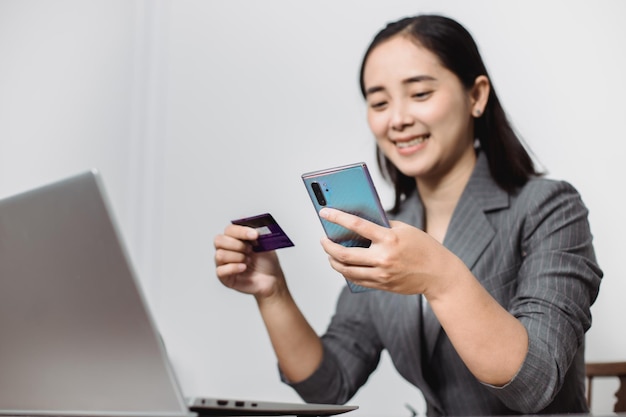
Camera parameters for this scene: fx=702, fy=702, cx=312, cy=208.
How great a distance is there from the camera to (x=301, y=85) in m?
2.20

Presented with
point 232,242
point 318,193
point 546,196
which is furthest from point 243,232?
point 546,196

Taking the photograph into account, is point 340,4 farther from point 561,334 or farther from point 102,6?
point 561,334

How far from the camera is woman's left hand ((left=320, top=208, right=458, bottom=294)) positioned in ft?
2.57

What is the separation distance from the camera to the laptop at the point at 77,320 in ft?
1.82

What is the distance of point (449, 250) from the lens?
1.04 metres

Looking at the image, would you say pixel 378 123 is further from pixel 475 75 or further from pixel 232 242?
pixel 232 242

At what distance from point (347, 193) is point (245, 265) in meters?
0.34

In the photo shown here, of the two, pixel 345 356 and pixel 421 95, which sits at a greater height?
pixel 421 95

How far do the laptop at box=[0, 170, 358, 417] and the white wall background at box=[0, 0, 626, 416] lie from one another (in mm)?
1183

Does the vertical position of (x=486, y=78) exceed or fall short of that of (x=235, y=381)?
it exceeds it

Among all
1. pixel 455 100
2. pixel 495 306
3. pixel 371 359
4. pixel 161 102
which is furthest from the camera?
pixel 161 102

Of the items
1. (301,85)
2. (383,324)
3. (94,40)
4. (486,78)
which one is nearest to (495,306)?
(383,324)

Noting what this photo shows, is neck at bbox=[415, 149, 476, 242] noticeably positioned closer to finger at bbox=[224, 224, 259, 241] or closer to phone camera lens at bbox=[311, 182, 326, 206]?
finger at bbox=[224, 224, 259, 241]

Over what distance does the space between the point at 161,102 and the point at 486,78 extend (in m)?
1.37
